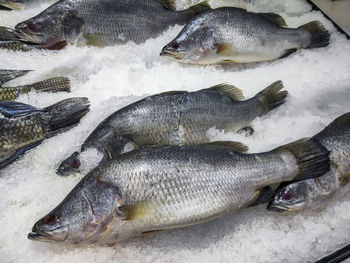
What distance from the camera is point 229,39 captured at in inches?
87.1

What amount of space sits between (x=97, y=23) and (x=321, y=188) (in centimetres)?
168

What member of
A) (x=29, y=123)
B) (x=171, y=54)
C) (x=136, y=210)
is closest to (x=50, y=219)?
(x=136, y=210)

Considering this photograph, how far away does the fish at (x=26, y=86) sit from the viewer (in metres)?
1.96

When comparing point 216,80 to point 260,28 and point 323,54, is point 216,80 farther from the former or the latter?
point 323,54

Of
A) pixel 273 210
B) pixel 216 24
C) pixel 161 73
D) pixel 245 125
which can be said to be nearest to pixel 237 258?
pixel 273 210

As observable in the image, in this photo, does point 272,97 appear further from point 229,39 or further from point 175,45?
point 175,45

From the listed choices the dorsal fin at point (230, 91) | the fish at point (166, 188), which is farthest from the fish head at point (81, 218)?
the dorsal fin at point (230, 91)

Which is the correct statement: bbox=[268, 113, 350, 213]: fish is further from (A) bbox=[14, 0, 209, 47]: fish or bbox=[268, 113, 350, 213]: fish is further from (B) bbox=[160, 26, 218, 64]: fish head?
(A) bbox=[14, 0, 209, 47]: fish

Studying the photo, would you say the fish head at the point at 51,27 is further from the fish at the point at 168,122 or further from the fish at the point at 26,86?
the fish at the point at 168,122

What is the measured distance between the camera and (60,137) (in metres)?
1.82

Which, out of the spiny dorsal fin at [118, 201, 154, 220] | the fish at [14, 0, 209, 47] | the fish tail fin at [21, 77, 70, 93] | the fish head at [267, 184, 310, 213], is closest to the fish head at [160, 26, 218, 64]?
the fish at [14, 0, 209, 47]

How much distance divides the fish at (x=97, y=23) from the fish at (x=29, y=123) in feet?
2.05

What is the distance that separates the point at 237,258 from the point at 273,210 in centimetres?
25

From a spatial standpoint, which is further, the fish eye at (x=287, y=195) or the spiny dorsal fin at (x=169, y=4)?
the spiny dorsal fin at (x=169, y=4)
